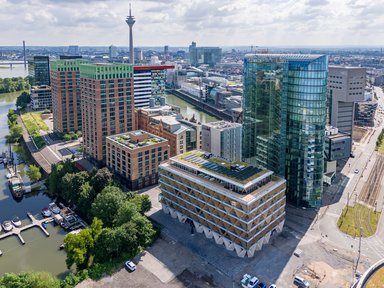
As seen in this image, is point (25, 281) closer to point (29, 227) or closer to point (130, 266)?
point (130, 266)

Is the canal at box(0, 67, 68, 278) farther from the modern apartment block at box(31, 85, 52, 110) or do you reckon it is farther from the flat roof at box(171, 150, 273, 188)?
the modern apartment block at box(31, 85, 52, 110)

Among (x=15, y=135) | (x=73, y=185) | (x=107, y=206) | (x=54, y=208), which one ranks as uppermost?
(x=15, y=135)

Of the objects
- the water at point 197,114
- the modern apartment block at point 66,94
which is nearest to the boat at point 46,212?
the modern apartment block at point 66,94

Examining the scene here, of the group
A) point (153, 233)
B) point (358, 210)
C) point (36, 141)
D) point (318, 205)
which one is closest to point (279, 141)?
point (318, 205)

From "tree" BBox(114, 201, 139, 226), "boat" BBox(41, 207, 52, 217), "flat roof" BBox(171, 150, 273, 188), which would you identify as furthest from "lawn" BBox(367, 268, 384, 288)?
"boat" BBox(41, 207, 52, 217)

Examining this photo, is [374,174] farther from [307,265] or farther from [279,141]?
[307,265]

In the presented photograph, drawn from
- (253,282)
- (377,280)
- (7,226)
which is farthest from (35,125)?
(377,280)
